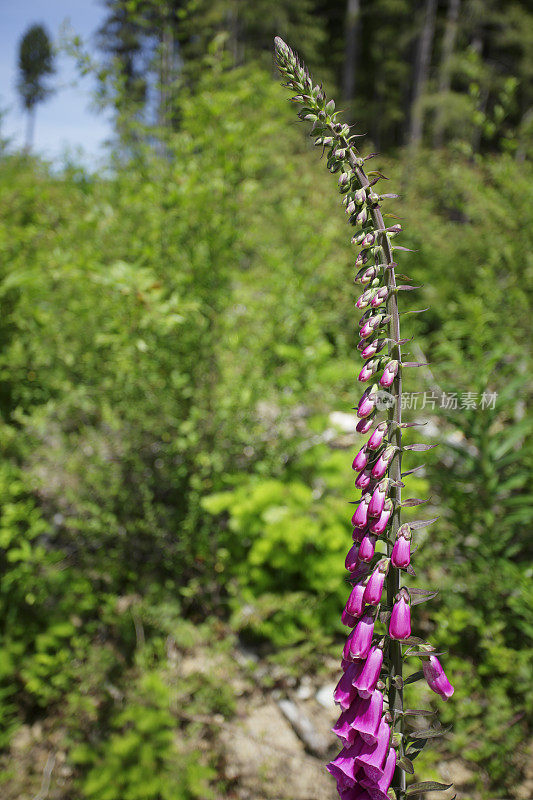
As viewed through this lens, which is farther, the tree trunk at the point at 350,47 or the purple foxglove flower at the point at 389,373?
the tree trunk at the point at 350,47

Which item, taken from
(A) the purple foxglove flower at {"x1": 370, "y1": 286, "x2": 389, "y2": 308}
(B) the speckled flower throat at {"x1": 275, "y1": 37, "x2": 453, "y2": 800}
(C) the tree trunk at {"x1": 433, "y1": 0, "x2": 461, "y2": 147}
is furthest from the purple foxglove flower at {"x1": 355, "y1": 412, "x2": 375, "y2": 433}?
(C) the tree trunk at {"x1": 433, "y1": 0, "x2": 461, "y2": 147}

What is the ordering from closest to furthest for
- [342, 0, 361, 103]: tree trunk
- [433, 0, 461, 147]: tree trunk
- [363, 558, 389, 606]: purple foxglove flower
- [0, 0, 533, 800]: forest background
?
[363, 558, 389, 606]: purple foxglove flower → [0, 0, 533, 800]: forest background → [433, 0, 461, 147]: tree trunk → [342, 0, 361, 103]: tree trunk

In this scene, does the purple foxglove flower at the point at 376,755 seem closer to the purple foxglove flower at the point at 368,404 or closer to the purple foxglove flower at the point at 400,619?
the purple foxglove flower at the point at 400,619

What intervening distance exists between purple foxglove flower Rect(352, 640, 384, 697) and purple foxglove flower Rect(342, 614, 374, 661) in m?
0.02

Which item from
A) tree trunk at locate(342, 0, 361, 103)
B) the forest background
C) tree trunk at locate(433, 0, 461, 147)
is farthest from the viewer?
tree trunk at locate(342, 0, 361, 103)

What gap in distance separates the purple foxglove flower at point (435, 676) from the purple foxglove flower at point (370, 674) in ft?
0.29

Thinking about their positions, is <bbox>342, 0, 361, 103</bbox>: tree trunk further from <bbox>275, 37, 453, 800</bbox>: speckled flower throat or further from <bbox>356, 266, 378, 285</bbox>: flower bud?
<bbox>356, 266, 378, 285</bbox>: flower bud

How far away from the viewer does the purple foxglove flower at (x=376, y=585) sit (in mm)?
950

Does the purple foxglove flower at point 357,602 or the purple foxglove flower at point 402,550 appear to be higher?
the purple foxglove flower at point 402,550

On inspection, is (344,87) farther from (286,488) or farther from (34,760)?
(34,760)

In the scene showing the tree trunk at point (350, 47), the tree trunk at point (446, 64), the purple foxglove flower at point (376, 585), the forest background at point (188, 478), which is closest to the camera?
the purple foxglove flower at point (376, 585)

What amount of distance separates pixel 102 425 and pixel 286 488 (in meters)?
1.36

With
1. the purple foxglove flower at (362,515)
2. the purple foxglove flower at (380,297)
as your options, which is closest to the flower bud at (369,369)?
the purple foxglove flower at (380,297)

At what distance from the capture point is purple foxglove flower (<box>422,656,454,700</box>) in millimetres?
979
